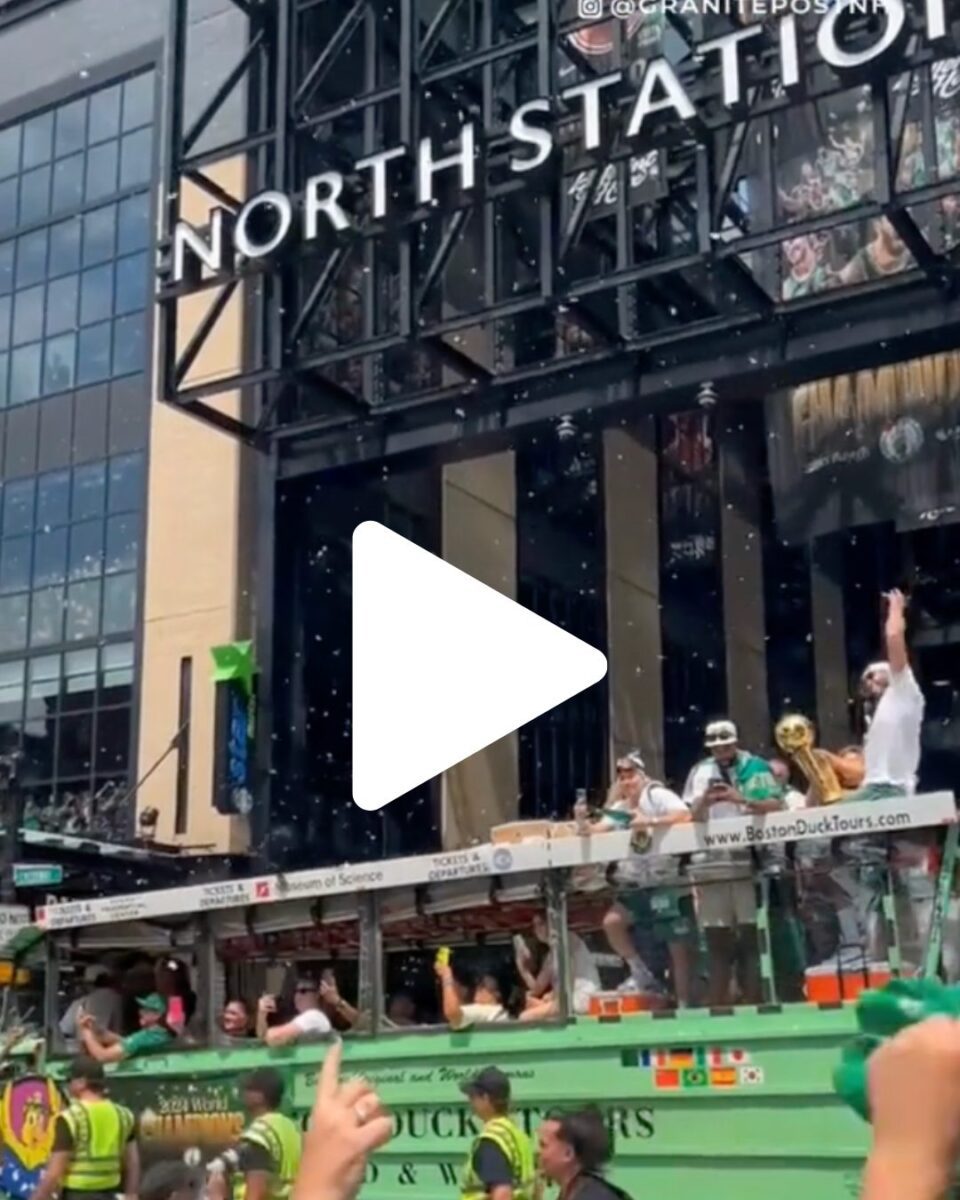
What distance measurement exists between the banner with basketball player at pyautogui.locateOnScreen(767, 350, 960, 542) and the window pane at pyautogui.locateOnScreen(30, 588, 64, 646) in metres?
8.19

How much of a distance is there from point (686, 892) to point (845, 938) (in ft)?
2.23

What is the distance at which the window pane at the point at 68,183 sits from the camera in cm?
1945

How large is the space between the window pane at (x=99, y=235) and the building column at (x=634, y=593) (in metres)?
6.25

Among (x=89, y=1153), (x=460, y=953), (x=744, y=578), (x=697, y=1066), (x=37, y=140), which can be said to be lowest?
(x=89, y=1153)

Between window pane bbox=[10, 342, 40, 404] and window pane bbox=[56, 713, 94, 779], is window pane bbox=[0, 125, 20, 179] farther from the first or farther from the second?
window pane bbox=[56, 713, 94, 779]

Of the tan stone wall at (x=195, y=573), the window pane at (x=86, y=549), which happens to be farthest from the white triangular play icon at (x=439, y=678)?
the window pane at (x=86, y=549)

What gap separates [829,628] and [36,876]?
910 centimetres

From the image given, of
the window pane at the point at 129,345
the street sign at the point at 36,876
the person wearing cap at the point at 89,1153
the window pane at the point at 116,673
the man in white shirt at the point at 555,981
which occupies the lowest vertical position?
the person wearing cap at the point at 89,1153

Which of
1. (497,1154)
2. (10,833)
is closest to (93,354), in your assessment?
(10,833)

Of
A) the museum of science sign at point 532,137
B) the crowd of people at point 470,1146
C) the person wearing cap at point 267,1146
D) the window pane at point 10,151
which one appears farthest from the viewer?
the window pane at point 10,151

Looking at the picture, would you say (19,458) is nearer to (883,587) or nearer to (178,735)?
(178,735)

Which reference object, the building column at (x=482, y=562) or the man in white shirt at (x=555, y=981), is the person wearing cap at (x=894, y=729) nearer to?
the man in white shirt at (x=555, y=981)

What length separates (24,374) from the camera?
19.4m

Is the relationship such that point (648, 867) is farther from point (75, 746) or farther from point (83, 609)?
point (83, 609)
